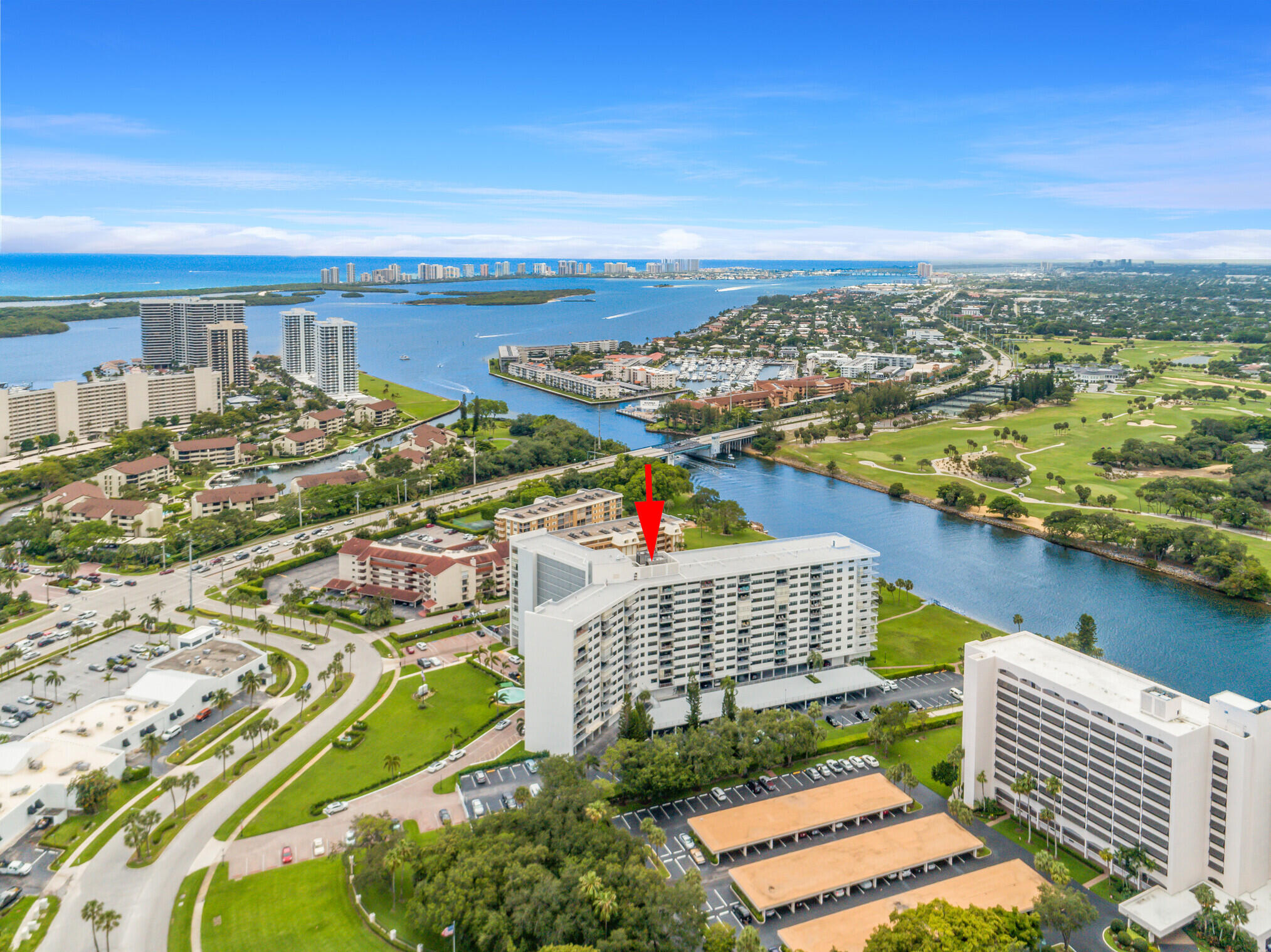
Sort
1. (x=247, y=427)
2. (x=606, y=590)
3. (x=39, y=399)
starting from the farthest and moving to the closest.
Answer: (x=247, y=427), (x=39, y=399), (x=606, y=590)

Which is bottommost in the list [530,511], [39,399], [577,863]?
[577,863]

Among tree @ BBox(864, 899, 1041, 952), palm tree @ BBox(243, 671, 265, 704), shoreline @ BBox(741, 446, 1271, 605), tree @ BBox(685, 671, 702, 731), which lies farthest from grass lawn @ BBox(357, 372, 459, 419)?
tree @ BBox(864, 899, 1041, 952)

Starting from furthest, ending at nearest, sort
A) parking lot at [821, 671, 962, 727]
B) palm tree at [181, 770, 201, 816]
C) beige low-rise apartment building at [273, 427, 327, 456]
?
beige low-rise apartment building at [273, 427, 327, 456]
parking lot at [821, 671, 962, 727]
palm tree at [181, 770, 201, 816]

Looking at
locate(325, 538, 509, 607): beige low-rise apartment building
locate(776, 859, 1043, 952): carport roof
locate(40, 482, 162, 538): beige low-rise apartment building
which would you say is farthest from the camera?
locate(40, 482, 162, 538): beige low-rise apartment building

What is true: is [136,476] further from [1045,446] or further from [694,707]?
[1045,446]

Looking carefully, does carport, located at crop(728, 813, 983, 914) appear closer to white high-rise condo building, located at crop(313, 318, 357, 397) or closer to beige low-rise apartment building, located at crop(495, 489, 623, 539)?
beige low-rise apartment building, located at crop(495, 489, 623, 539)

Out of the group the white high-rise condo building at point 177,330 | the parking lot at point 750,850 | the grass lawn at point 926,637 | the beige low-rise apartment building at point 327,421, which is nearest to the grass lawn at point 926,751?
the parking lot at point 750,850

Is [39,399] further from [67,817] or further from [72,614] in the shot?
[67,817]

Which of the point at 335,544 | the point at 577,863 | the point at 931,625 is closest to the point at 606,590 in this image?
the point at 577,863
